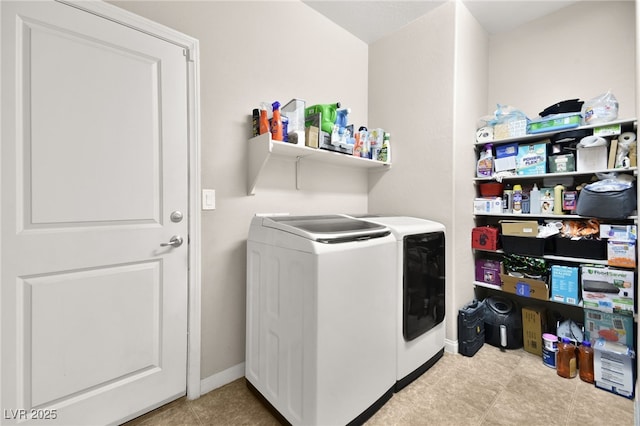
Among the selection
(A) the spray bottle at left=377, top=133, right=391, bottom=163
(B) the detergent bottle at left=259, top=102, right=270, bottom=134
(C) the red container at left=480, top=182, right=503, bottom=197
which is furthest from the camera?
(A) the spray bottle at left=377, top=133, right=391, bottom=163

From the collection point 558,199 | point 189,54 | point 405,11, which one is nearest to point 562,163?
point 558,199

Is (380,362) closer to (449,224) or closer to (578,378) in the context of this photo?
(449,224)

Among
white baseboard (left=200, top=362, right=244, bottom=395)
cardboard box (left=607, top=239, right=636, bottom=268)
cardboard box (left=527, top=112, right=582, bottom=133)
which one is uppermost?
cardboard box (left=527, top=112, right=582, bottom=133)

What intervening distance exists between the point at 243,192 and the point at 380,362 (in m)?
1.34

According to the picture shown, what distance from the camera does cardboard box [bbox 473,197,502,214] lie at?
2.25m

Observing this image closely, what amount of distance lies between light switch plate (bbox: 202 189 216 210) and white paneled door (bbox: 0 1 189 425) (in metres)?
0.11

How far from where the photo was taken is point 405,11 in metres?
2.28

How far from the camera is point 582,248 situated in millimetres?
1861

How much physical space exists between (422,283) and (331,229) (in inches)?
32.4

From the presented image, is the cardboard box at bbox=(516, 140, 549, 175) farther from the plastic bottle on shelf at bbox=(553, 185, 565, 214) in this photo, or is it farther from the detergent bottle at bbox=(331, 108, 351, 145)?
the detergent bottle at bbox=(331, 108, 351, 145)

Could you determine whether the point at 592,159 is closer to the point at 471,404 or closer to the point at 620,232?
the point at 620,232

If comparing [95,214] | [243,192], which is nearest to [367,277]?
[243,192]

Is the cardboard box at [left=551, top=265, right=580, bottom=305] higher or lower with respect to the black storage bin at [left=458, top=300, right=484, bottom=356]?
higher

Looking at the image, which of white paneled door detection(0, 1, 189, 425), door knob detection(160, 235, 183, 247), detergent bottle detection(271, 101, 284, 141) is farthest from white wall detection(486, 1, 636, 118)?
door knob detection(160, 235, 183, 247)
